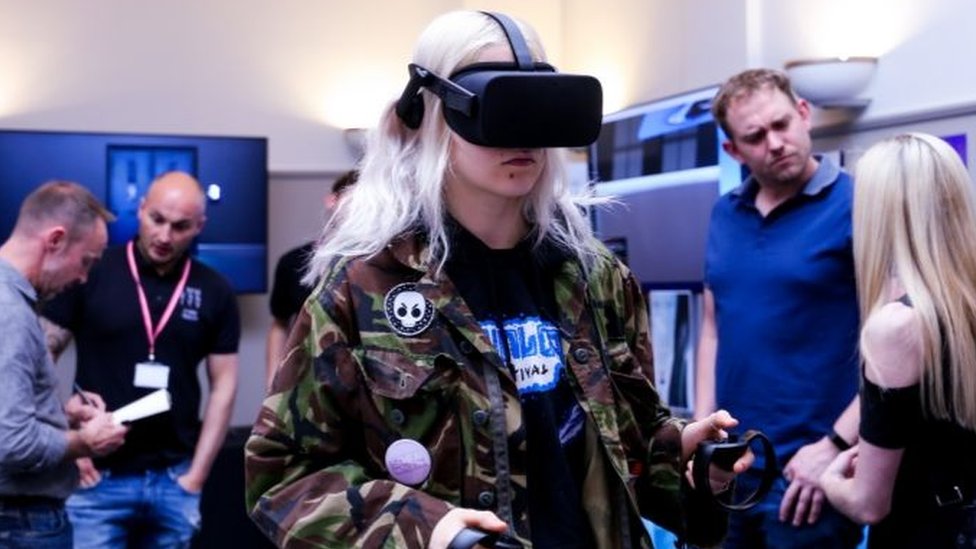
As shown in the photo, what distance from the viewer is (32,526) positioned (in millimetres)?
2947

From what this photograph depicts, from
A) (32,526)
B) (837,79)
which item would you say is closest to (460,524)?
(32,526)

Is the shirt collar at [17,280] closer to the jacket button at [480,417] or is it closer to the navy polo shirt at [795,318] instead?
the navy polo shirt at [795,318]

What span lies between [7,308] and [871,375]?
6.17 feet

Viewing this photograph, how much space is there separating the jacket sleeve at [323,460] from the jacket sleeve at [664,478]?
357 mm

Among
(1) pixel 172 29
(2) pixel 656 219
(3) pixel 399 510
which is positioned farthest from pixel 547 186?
(1) pixel 172 29

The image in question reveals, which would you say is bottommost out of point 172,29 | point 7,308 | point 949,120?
point 7,308

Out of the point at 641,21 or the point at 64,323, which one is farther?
the point at 641,21

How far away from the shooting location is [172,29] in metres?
6.14

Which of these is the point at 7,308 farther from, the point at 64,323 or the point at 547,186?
the point at 547,186

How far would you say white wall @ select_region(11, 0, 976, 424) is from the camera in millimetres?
5805

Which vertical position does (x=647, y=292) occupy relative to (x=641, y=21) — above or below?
below

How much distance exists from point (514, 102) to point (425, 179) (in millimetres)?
157

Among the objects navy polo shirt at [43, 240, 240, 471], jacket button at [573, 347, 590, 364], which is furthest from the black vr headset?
navy polo shirt at [43, 240, 240, 471]

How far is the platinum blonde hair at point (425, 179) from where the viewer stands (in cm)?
153
